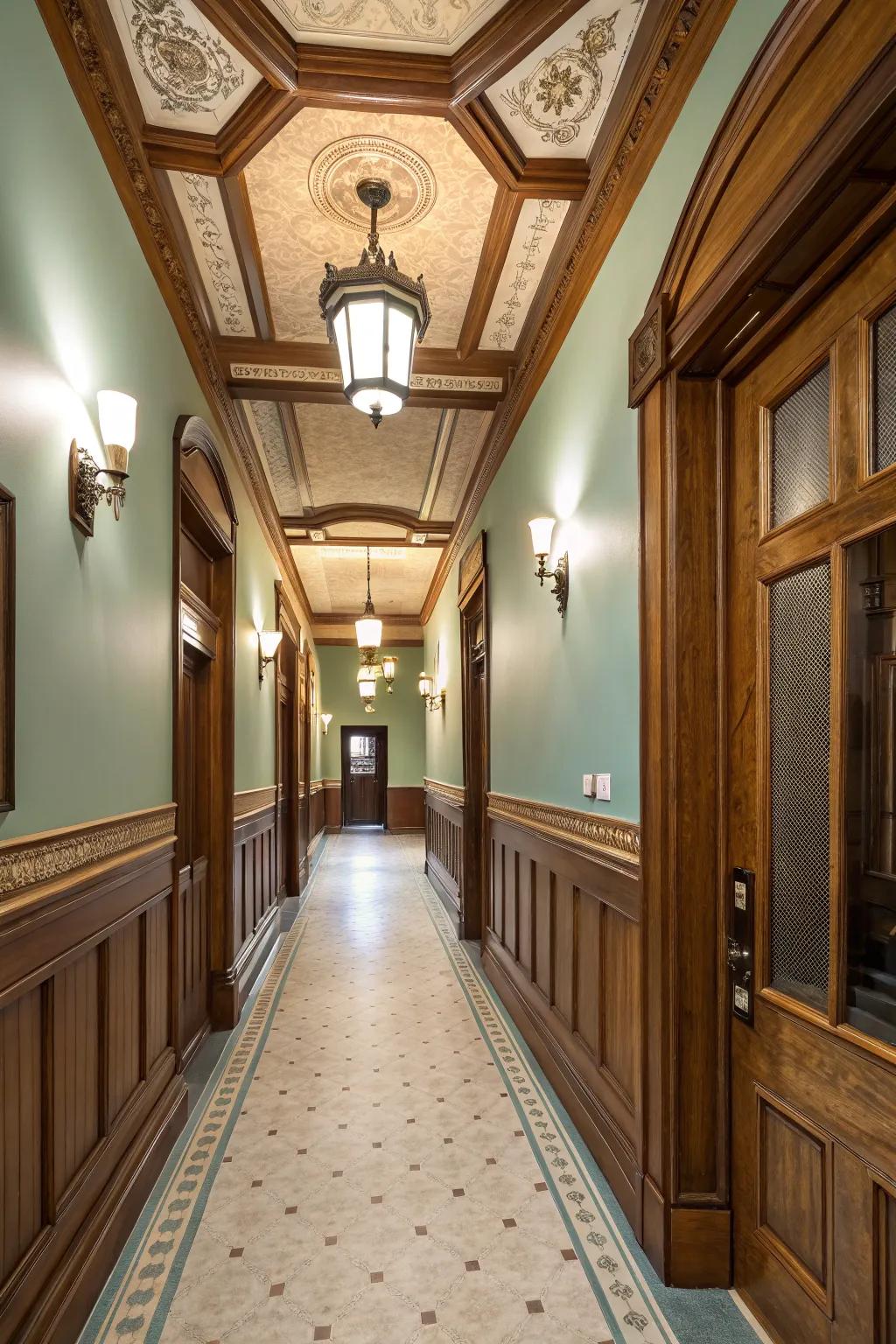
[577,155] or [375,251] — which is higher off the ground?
[577,155]

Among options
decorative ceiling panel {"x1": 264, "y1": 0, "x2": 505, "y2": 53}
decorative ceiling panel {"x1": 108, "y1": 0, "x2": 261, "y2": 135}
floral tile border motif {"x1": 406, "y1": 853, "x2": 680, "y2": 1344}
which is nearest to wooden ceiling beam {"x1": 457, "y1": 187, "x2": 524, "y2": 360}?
decorative ceiling panel {"x1": 264, "y1": 0, "x2": 505, "y2": 53}

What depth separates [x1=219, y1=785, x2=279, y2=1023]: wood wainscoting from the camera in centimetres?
441

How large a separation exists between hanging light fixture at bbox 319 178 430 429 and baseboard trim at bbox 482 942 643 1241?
2.69 meters

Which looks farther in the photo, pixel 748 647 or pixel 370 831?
pixel 370 831

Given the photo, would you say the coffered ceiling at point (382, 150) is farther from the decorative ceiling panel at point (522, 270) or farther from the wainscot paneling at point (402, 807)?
the wainscot paneling at point (402, 807)

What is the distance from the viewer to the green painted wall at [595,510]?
7.47ft

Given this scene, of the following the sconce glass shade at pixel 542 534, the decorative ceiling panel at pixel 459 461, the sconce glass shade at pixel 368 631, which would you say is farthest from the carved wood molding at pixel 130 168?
the sconce glass shade at pixel 368 631

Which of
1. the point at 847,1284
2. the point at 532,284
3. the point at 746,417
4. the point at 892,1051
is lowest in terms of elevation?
the point at 847,1284

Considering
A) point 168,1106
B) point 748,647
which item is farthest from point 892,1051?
point 168,1106

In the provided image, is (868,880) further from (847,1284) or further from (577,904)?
(577,904)

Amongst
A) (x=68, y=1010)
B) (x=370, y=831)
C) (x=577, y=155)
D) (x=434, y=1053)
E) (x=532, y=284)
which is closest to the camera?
(x=68, y=1010)

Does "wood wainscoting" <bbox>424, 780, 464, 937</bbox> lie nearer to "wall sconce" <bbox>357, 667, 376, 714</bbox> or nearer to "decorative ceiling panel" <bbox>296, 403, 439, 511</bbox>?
"wall sconce" <bbox>357, 667, 376, 714</bbox>

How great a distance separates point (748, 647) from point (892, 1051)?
1056mm

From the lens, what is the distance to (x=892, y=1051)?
5.14ft
